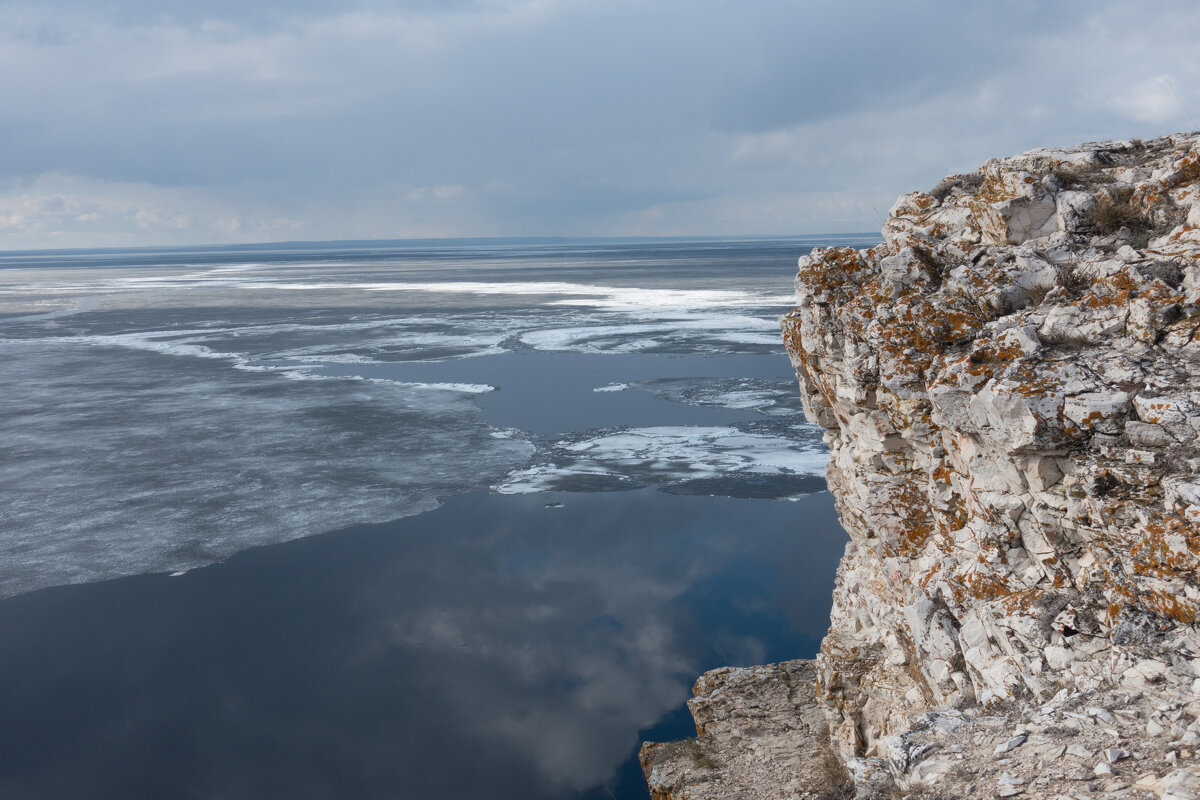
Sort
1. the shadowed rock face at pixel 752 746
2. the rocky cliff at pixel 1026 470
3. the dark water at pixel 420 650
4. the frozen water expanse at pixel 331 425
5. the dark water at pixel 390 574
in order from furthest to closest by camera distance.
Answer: the frozen water expanse at pixel 331 425, the dark water at pixel 390 574, the dark water at pixel 420 650, the shadowed rock face at pixel 752 746, the rocky cliff at pixel 1026 470

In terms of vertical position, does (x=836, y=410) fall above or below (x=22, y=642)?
above

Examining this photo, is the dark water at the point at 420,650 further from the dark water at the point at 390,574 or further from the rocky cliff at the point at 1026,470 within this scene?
the rocky cliff at the point at 1026,470

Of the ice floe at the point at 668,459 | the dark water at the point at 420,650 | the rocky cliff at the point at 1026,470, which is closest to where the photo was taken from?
the rocky cliff at the point at 1026,470

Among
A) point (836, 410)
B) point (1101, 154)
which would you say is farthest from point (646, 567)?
point (1101, 154)

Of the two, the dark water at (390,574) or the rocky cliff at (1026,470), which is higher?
the rocky cliff at (1026,470)

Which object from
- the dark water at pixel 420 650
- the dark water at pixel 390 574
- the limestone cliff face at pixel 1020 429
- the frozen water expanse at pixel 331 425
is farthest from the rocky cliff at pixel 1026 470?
the frozen water expanse at pixel 331 425

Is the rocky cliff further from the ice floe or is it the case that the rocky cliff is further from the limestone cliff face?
the ice floe

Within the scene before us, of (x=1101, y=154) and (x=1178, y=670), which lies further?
(x=1101, y=154)

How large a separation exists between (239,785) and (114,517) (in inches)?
372

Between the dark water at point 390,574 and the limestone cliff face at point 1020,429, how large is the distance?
21.5 feet

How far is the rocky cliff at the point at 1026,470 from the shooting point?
5.47 metres

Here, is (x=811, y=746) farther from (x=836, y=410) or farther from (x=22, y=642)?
(x=22, y=642)

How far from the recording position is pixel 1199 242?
6.54 meters

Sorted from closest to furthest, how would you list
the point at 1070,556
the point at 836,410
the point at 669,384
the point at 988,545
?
the point at 1070,556 < the point at 988,545 < the point at 836,410 < the point at 669,384
